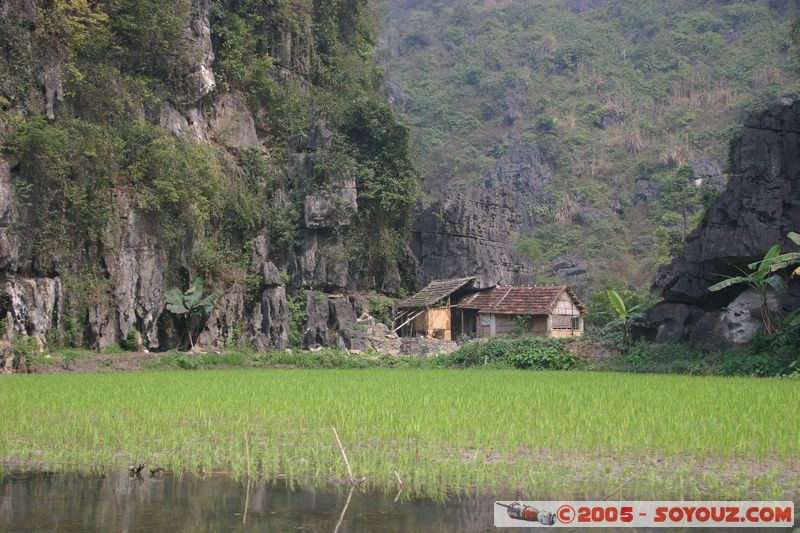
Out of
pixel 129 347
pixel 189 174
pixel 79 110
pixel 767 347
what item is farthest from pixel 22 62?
pixel 767 347

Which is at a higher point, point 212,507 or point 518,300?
point 518,300

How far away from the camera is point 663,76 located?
6338 cm

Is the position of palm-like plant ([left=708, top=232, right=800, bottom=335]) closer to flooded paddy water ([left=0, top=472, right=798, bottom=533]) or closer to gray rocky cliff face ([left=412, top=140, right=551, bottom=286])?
flooded paddy water ([left=0, top=472, right=798, bottom=533])

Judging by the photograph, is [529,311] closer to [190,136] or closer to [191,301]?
[191,301]

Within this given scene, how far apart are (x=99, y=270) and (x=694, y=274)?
16.7 metres

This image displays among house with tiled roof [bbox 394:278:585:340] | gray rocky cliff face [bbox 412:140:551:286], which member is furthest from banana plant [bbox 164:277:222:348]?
gray rocky cliff face [bbox 412:140:551:286]

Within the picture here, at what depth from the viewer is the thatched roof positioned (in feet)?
101

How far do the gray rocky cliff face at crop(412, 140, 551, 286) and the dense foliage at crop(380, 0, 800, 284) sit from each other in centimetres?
975

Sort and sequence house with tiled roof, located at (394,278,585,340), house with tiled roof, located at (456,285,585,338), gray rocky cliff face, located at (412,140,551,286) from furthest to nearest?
gray rocky cliff face, located at (412,140,551,286) < house with tiled roof, located at (394,278,585,340) < house with tiled roof, located at (456,285,585,338)

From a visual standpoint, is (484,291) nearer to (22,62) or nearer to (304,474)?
(22,62)

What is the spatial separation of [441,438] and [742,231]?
14.5 metres

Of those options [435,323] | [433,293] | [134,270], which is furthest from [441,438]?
[433,293]

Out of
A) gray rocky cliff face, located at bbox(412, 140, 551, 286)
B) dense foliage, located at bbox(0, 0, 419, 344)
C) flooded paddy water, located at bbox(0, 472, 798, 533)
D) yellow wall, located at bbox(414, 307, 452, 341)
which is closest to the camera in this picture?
flooded paddy water, located at bbox(0, 472, 798, 533)

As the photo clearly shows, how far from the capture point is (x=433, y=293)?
31.5m
